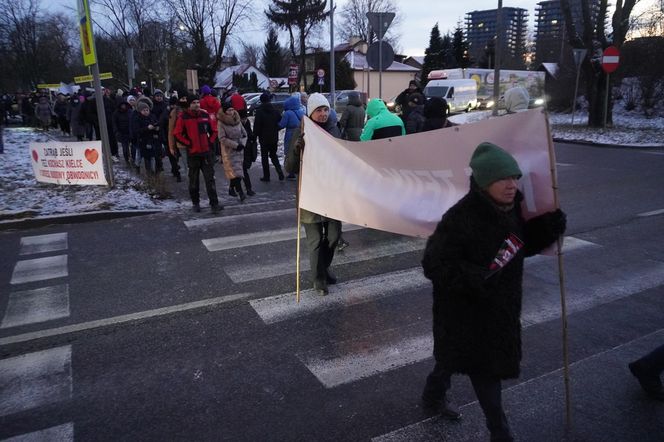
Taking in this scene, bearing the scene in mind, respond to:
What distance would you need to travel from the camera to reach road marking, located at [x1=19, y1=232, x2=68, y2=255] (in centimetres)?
673

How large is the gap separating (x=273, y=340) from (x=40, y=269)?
142 inches

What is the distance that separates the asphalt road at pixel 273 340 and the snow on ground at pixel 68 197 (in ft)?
3.98

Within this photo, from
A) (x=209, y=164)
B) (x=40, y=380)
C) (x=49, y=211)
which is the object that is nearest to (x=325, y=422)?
(x=40, y=380)

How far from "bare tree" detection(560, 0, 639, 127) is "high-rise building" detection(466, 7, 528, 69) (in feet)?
70.5

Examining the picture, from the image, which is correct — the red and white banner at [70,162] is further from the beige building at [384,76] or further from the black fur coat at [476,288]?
the beige building at [384,76]

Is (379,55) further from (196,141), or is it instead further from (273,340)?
(273,340)

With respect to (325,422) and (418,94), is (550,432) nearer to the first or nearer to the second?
(325,422)

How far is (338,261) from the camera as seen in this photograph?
6238mm

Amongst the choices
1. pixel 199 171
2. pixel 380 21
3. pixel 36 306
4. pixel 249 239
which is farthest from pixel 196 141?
pixel 380 21

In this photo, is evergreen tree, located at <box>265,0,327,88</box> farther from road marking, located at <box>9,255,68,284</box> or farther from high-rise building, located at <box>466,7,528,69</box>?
road marking, located at <box>9,255,68,284</box>

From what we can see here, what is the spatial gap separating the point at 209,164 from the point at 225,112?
4.50 ft

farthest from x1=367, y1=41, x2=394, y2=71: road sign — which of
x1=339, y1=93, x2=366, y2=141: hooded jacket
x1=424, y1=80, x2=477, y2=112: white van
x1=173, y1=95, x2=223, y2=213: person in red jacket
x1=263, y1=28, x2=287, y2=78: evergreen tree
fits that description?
x1=263, y1=28, x2=287, y2=78: evergreen tree

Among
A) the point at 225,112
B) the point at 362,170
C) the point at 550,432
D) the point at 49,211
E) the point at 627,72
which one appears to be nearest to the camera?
the point at 550,432

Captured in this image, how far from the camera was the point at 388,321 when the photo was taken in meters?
4.56
